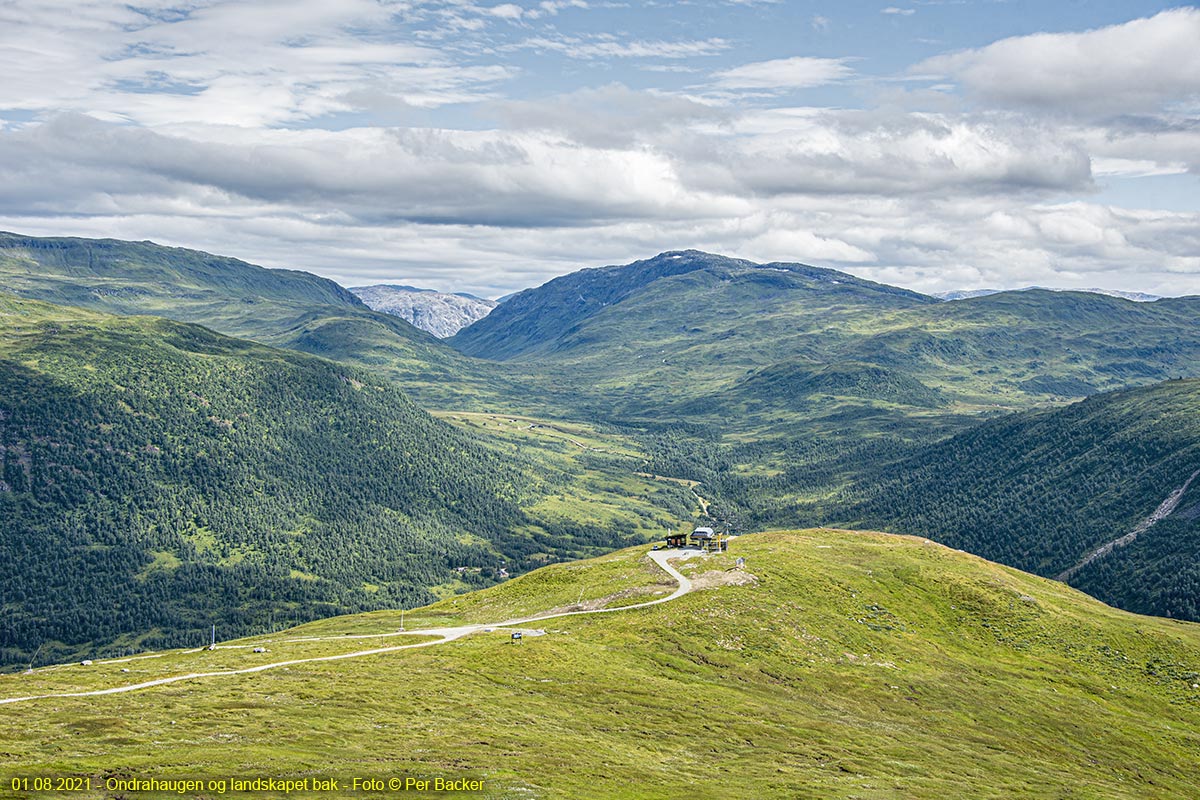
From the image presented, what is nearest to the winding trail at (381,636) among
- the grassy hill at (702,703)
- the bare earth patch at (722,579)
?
the bare earth patch at (722,579)

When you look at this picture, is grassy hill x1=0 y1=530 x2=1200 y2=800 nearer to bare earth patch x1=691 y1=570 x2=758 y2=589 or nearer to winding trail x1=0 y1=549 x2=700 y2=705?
bare earth patch x1=691 y1=570 x2=758 y2=589

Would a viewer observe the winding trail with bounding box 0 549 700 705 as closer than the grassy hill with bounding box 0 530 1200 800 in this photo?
No

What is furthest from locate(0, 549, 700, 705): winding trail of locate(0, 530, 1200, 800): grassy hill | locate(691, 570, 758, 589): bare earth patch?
locate(0, 530, 1200, 800): grassy hill

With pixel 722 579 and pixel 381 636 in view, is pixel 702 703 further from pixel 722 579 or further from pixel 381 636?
pixel 381 636

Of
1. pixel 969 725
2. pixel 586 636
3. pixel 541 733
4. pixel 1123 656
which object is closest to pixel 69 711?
pixel 541 733

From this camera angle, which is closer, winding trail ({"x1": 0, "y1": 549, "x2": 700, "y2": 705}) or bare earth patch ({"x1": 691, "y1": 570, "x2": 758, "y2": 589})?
winding trail ({"x1": 0, "y1": 549, "x2": 700, "y2": 705})

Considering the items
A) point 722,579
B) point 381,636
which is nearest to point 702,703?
point 722,579

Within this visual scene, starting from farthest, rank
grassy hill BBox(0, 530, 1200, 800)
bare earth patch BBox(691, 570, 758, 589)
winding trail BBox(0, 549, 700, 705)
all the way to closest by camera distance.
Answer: bare earth patch BBox(691, 570, 758, 589) < winding trail BBox(0, 549, 700, 705) < grassy hill BBox(0, 530, 1200, 800)

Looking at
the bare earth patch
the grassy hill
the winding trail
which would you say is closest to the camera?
the grassy hill
